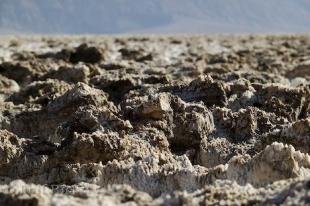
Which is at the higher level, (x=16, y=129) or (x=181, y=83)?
(x=181, y=83)

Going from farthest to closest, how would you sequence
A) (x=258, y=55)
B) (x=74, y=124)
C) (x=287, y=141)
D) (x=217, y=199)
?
(x=258, y=55), (x=74, y=124), (x=287, y=141), (x=217, y=199)

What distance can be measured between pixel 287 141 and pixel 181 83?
2.38m

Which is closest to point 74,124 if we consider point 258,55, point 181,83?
point 181,83

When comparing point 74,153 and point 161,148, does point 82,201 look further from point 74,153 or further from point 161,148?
point 161,148

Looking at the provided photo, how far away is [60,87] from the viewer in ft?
32.9

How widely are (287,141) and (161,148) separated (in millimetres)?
924

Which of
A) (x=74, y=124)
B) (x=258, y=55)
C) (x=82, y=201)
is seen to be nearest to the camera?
(x=82, y=201)

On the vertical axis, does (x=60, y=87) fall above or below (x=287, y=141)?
above

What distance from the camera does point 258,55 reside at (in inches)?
851

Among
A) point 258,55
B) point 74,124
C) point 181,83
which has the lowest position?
point 74,124

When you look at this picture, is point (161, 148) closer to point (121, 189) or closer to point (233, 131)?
point (233, 131)

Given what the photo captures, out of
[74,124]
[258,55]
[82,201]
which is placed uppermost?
[258,55]

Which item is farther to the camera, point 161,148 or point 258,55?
point 258,55

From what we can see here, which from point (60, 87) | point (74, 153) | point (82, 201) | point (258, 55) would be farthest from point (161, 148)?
point (258, 55)
